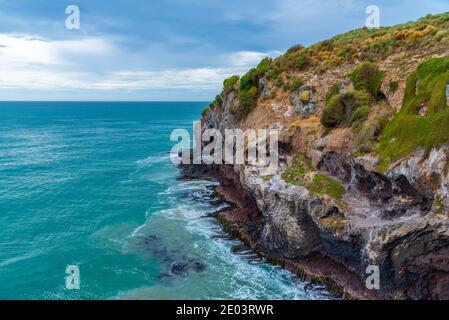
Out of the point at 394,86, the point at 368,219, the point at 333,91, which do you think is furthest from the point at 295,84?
the point at 368,219

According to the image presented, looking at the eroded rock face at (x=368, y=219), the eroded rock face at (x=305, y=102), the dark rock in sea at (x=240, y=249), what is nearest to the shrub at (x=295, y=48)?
the eroded rock face at (x=305, y=102)

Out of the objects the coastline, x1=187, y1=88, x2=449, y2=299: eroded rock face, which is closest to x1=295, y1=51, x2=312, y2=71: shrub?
x1=187, y1=88, x2=449, y2=299: eroded rock face

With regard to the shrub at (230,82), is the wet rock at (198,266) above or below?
below

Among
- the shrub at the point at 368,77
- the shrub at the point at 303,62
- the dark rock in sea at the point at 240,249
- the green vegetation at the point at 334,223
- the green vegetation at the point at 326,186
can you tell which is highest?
the shrub at the point at 303,62

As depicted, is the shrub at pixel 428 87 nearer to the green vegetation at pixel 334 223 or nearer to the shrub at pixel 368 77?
the shrub at pixel 368 77

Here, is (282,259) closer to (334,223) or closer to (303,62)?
(334,223)
